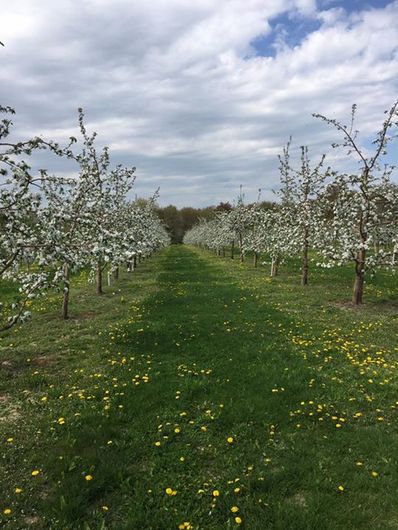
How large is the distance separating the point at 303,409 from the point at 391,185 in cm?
1335

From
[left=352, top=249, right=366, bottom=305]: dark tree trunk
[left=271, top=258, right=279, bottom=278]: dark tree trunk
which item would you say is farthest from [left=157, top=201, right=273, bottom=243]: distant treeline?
[left=352, top=249, right=366, bottom=305]: dark tree trunk

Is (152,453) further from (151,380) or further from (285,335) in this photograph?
(285,335)

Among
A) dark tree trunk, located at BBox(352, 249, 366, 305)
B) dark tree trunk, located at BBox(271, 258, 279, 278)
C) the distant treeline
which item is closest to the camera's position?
dark tree trunk, located at BBox(352, 249, 366, 305)

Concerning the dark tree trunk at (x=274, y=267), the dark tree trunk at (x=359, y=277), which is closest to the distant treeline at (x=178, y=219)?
the dark tree trunk at (x=274, y=267)

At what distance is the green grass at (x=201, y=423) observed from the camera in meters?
5.53

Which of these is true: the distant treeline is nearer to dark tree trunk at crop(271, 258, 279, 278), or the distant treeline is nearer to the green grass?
dark tree trunk at crop(271, 258, 279, 278)

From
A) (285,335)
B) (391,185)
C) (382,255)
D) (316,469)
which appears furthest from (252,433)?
(391,185)

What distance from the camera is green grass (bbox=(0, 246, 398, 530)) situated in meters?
5.53

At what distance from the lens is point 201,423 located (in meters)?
7.70

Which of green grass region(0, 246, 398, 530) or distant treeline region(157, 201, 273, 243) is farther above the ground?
distant treeline region(157, 201, 273, 243)

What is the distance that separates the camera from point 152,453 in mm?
6770

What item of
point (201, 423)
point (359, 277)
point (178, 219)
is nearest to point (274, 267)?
point (359, 277)

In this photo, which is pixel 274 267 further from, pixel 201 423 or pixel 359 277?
pixel 201 423

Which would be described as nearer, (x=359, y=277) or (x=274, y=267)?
(x=359, y=277)
